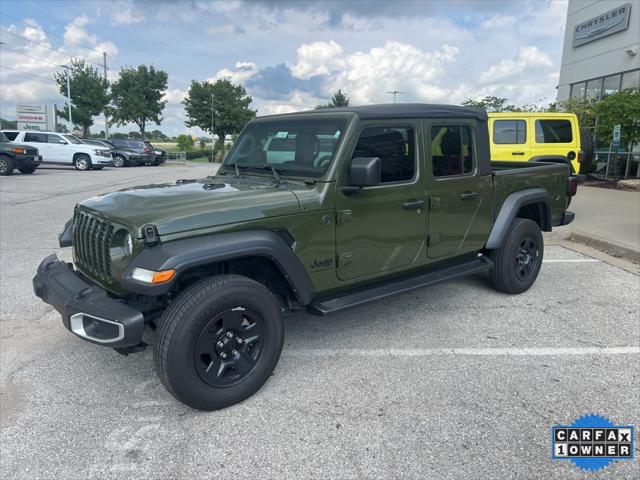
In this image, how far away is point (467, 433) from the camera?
2.65 m

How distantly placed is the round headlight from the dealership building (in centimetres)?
1811

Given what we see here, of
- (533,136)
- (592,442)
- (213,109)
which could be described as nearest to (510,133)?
(533,136)

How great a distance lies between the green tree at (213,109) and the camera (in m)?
49.1

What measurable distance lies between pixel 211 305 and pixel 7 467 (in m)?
1.29

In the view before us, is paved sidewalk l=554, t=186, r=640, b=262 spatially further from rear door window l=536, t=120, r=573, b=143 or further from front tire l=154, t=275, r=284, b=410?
front tire l=154, t=275, r=284, b=410

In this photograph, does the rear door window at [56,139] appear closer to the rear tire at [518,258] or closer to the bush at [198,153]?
the rear tire at [518,258]

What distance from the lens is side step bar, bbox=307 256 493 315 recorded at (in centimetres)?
331

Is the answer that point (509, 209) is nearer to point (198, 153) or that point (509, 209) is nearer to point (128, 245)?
point (128, 245)

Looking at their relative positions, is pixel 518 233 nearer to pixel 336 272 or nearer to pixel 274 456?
pixel 336 272

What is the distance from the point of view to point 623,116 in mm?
13242

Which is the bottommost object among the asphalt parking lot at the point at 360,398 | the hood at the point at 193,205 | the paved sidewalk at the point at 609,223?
the asphalt parking lot at the point at 360,398

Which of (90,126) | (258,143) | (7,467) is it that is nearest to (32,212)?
(258,143)

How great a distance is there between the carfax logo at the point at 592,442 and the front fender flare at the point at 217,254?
172 centimetres

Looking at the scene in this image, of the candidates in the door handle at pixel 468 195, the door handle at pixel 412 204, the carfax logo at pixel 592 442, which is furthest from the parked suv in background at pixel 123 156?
the carfax logo at pixel 592 442
